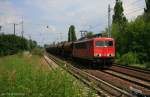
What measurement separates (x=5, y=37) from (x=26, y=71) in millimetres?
68073

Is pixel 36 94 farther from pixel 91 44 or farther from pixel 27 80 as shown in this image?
pixel 91 44

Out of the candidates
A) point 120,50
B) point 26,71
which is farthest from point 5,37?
point 26,71

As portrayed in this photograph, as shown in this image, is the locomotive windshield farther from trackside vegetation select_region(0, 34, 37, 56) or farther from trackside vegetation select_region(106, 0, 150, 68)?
trackside vegetation select_region(0, 34, 37, 56)

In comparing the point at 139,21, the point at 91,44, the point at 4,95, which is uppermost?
the point at 139,21

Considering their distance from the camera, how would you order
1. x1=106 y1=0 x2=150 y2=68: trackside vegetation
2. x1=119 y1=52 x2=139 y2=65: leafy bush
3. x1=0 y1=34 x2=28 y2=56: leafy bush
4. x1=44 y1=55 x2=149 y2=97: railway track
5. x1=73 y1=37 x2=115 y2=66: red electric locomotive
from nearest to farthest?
x1=44 y1=55 x2=149 y2=97: railway track → x1=73 y1=37 x2=115 y2=66: red electric locomotive → x1=119 y1=52 x2=139 y2=65: leafy bush → x1=106 y1=0 x2=150 y2=68: trackside vegetation → x1=0 y1=34 x2=28 y2=56: leafy bush

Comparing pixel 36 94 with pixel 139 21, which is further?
pixel 139 21

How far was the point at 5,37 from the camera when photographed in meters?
82.2

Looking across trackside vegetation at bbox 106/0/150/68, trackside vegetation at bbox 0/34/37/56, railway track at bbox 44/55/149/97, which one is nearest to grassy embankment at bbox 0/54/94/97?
railway track at bbox 44/55/149/97

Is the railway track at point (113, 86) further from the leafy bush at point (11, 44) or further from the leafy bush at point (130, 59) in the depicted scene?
the leafy bush at point (11, 44)

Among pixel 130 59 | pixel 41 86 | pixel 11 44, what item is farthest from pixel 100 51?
pixel 11 44

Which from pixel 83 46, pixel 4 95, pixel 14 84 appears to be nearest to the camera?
pixel 4 95

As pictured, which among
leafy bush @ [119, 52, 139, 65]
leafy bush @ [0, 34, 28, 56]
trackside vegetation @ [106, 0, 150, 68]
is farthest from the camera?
leafy bush @ [0, 34, 28, 56]

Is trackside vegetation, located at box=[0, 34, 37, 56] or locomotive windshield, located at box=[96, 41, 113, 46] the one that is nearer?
locomotive windshield, located at box=[96, 41, 113, 46]

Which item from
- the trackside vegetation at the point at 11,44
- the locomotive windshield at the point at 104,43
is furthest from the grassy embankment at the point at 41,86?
the trackside vegetation at the point at 11,44
